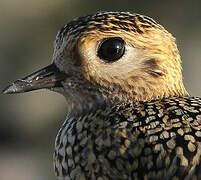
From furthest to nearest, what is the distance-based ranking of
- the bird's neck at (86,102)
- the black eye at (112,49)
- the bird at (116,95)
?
the bird's neck at (86,102) → the black eye at (112,49) → the bird at (116,95)

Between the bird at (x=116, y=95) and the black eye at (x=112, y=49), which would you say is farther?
the black eye at (x=112, y=49)

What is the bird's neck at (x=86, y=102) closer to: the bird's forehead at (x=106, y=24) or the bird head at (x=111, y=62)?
the bird head at (x=111, y=62)

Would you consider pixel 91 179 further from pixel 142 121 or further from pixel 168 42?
pixel 168 42

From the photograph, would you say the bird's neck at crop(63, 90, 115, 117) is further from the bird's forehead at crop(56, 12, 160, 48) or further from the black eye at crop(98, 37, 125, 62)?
the bird's forehead at crop(56, 12, 160, 48)

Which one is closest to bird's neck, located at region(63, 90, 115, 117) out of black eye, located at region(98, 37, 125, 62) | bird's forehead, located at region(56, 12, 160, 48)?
black eye, located at region(98, 37, 125, 62)

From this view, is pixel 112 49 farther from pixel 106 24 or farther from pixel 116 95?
pixel 116 95

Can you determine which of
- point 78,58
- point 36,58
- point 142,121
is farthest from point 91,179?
point 36,58

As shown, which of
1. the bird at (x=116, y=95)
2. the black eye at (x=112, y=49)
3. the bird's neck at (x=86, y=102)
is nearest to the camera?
the bird at (x=116, y=95)

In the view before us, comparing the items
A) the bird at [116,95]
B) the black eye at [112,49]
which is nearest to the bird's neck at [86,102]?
the bird at [116,95]

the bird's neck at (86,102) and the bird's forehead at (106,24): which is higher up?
the bird's forehead at (106,24)
